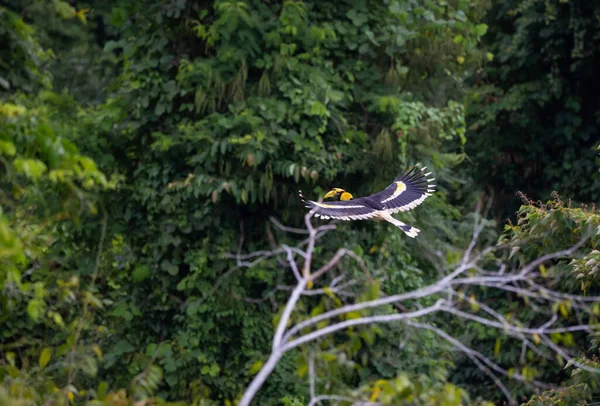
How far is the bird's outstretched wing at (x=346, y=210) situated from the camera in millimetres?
6211

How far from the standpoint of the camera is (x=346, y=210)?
6.38 m

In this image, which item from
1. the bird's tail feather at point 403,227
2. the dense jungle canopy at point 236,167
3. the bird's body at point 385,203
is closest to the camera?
the bird's body at point 385,203

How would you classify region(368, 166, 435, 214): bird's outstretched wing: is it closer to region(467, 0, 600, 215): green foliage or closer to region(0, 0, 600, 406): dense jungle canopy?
region(0, 0, 600, 406): dense jungle canopy

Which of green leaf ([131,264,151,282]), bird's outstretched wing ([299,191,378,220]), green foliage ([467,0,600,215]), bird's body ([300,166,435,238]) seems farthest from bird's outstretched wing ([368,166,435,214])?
green foliage ([467,0,600,215])

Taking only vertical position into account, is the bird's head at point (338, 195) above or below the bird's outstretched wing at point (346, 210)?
below

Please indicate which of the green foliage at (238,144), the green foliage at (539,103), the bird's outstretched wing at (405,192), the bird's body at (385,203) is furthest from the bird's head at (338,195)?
the green foliage at (539,103)

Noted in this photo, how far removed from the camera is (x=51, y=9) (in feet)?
43.0

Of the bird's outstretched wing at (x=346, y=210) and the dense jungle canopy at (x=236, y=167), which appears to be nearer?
the bird's outstretched wing at (x=346, y=210)

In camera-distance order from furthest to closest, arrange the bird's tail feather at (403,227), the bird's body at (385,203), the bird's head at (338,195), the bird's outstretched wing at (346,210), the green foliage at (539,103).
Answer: the green foliage at (539,103) < the bird's head at (338,195) < the bird's tail feather at (403,227) < the bird's body at (385,203) < the bird's outstretched wing at (346,210)

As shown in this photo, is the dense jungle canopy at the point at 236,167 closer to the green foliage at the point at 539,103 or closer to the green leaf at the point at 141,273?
the green leaf at the point at 141,273

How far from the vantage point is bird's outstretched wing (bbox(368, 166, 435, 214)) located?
6.85 meters

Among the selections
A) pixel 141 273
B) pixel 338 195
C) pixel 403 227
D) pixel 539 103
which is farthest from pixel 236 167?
pixel 539 103

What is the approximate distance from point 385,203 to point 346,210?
56 centimetres

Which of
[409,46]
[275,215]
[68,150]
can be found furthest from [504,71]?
[68,150]
